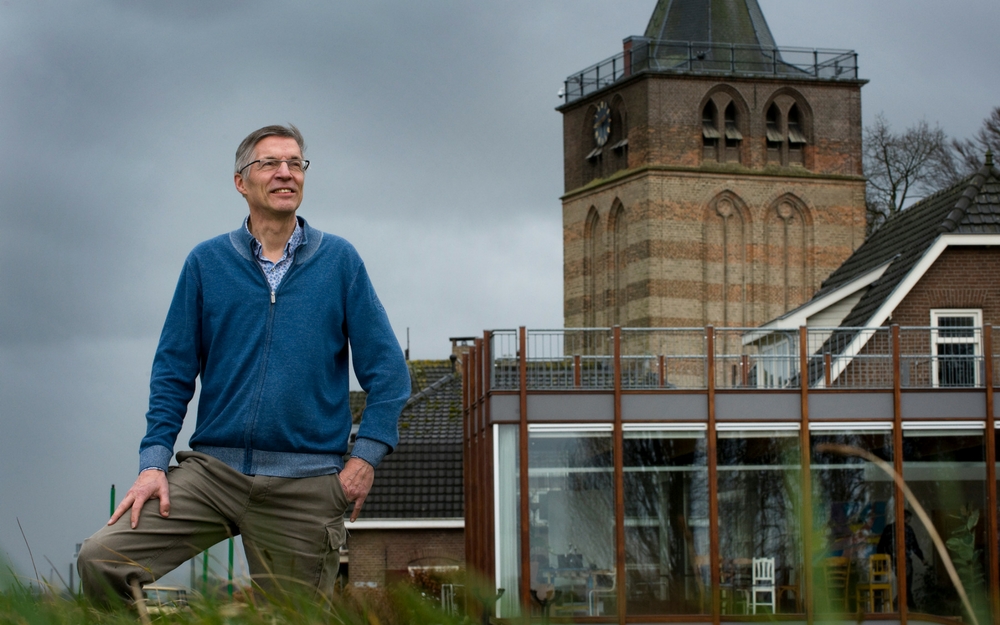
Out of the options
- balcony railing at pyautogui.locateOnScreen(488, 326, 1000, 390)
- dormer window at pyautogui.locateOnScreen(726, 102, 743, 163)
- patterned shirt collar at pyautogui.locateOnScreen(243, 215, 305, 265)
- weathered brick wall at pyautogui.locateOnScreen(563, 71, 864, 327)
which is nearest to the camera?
patterned shirt collar at pyautogui.locateOnScreen(243, 215, 305, 265)

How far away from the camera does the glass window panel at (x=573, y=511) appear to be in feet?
65.2

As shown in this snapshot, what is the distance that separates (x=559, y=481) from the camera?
2048 cm

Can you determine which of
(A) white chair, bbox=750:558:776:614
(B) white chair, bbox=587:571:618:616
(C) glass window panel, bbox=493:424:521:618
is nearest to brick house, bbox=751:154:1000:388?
(A) white chair, bbox=750:558:776:614

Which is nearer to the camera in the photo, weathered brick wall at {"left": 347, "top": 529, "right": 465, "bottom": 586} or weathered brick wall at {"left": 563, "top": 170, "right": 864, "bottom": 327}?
weathered brick wall at {"left": 347, "top": 529, "right": 465, "bottom": 586}

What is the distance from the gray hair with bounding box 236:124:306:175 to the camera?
3900 mm

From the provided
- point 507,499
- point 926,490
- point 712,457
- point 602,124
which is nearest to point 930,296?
point 712,457

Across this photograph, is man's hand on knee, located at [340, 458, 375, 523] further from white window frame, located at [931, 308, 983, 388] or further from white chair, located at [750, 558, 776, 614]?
white window frame, located at [931, 308, 983, 388]

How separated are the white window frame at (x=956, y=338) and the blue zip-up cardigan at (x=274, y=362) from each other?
56.3 ft

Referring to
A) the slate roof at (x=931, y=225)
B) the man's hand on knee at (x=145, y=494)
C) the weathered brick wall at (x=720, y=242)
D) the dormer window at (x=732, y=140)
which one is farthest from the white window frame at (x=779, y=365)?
the dormer window at (x=732, y=140)

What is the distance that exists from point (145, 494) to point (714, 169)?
54.4 m

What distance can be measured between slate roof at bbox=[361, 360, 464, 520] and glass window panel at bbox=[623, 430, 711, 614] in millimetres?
14513

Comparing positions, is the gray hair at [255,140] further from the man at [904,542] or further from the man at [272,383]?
the man at [904,542]

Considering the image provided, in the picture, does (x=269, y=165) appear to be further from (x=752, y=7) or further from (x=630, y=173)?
(x=752, y=7)

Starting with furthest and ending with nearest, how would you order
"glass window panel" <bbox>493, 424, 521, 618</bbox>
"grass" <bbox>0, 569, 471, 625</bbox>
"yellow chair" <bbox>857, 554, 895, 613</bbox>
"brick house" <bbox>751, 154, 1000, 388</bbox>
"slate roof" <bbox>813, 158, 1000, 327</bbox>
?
"slate roof" <bbox>813, 158, 1000, 327</bbox>, "brick house" <bbox>751, 154, 1000, 388</bbox>, "glass window panel" <bbox>493, 424, 521, 618</bbox>, "yellow chair" <bbox>857, 554, 895, 613</bbox>, "grass" <bbox>0, 569, 471, 625</bbox>
